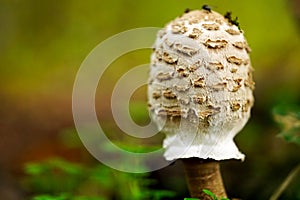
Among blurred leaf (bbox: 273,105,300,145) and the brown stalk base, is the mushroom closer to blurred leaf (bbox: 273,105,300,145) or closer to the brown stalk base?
the brown stalk base

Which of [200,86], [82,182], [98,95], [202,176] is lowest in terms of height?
[202,176]

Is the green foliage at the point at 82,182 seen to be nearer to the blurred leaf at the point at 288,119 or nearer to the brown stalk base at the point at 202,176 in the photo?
the brown stalk base at the point at 202,176

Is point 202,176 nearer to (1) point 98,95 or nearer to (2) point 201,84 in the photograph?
(2) point 201,84

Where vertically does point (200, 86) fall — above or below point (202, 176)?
above

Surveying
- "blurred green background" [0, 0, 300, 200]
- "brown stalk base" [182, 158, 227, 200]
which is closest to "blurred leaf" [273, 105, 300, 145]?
"blurred green background" [0, 0, 300, 200]

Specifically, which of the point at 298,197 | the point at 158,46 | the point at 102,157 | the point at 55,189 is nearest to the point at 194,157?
the point at 158,46

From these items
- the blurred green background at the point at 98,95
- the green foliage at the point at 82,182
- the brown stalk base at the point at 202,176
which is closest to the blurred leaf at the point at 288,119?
the blurred green background at the point at 98,95

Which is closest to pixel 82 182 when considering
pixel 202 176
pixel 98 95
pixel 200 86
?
pixel 202 176
